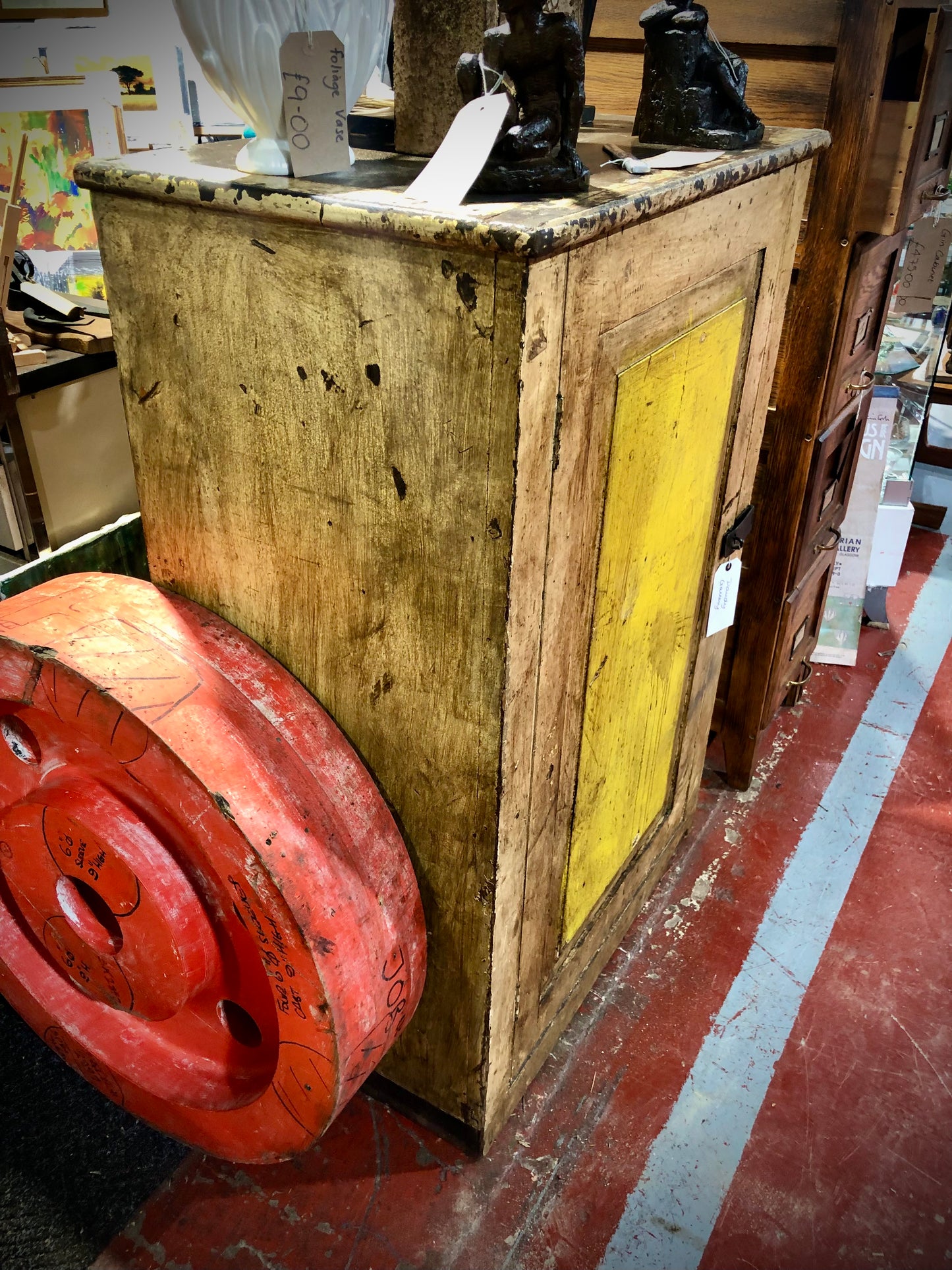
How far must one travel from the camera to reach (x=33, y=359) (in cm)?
299

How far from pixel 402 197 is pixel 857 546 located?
2440mm

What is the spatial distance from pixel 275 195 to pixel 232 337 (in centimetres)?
22

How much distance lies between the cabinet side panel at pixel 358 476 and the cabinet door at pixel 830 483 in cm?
137

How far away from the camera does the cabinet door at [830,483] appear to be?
93.2 inches

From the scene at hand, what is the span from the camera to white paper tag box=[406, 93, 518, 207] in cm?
110

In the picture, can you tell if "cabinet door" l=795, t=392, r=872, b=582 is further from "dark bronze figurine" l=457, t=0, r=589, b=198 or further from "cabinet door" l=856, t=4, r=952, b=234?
"dark bronze figurine" l=457, t=0, r=589, b=198

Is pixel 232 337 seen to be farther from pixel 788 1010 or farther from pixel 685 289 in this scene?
pixel 788 1010

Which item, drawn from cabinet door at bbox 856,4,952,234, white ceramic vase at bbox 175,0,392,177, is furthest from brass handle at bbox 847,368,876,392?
white ceramic vase at bbox 175,0,392,177

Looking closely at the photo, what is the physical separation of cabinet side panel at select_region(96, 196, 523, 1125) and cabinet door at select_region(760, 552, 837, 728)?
142 cm

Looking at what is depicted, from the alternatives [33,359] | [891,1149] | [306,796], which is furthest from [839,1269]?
[33,359]

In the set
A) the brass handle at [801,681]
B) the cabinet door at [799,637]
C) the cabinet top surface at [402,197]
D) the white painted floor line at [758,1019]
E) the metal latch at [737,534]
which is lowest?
the white painted floor line at [758,1019]

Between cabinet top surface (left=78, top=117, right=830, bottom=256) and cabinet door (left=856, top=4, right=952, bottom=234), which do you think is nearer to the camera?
cabinet top surface (left=78, top=117, right=830, bottom=256)

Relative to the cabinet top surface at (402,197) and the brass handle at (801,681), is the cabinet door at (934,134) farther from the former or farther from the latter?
the brass handle at (801,681)

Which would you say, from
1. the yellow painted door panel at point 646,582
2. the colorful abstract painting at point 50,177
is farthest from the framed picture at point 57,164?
the yellow painted door panel at point 646,582
